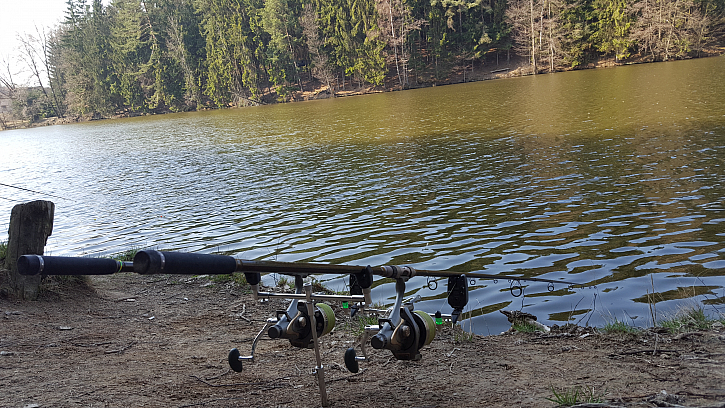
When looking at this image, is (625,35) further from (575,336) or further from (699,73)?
(575,336)

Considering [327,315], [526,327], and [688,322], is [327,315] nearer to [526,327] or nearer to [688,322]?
[526,327]

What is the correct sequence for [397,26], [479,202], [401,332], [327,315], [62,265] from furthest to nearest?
1. [397,26]
2. [479,202]
3. [327,315]
4. [401,332]
5. [62,265]

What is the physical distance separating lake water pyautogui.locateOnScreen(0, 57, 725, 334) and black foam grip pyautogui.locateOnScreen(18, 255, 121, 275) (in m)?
4.38

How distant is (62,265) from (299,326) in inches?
57.5

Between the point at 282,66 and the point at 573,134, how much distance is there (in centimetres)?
5450

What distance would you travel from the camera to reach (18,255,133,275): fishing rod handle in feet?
6.48

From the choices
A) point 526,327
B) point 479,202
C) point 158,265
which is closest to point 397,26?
point 479,202

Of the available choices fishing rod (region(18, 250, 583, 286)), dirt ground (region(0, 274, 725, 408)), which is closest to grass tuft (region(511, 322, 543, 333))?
dirt ground (region(0, 274, 725, 408))

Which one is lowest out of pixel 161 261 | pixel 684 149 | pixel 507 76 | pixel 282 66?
pixel 684 149

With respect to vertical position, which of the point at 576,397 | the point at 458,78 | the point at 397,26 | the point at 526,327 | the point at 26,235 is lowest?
the point at 526,327

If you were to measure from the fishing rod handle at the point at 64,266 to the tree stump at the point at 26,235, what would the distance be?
418 centimetres

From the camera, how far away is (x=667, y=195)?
32.6 feet

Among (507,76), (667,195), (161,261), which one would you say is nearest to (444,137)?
(667,195)

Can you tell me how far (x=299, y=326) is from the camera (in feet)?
10.4
